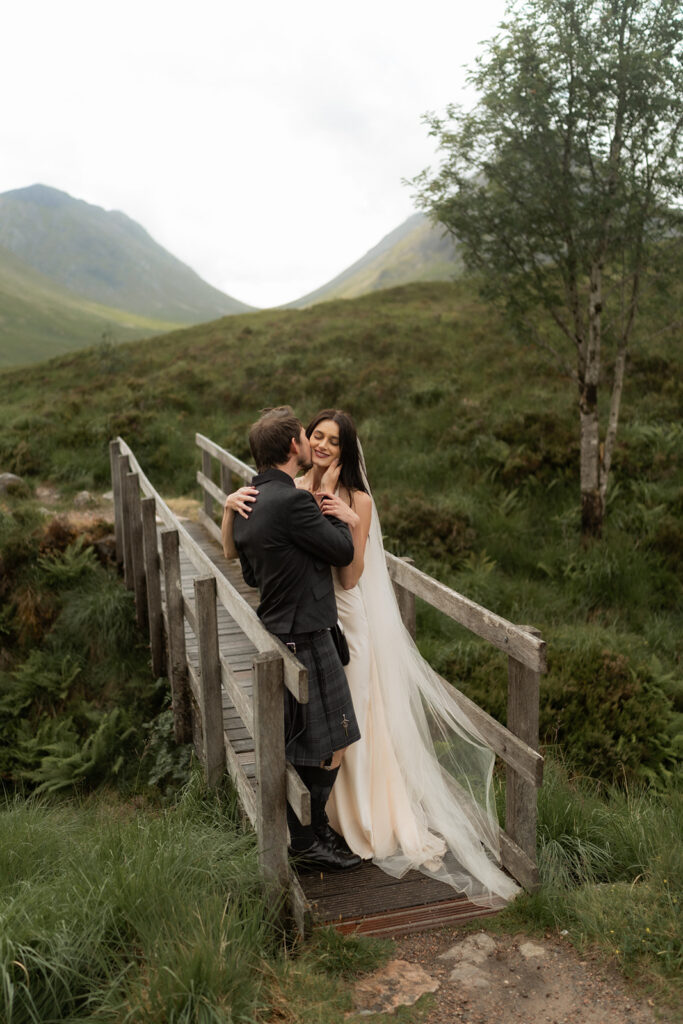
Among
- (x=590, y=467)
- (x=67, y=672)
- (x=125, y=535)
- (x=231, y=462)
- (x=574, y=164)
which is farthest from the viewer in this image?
(x=590, y=467)

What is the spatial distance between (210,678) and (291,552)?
5.58 feet

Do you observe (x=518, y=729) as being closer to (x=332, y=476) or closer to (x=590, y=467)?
(x=332, y=476)

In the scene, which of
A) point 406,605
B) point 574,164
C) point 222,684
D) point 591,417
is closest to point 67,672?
point 222,684

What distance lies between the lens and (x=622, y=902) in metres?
3.65

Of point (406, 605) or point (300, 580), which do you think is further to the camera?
point (406, 605)

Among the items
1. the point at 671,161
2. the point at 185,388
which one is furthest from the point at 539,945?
the point at 185,388

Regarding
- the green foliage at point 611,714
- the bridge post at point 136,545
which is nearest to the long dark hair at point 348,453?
the green foliage at point 611,714

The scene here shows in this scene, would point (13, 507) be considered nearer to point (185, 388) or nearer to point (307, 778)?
point (185, 388)

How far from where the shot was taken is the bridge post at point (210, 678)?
4934 mm

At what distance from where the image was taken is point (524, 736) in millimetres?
4020

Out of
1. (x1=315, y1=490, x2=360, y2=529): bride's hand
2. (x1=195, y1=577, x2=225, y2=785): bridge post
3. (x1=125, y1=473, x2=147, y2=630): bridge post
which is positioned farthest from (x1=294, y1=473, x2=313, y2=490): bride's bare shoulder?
(x1=125, y1=473, x2=147, y2=630): bridge post

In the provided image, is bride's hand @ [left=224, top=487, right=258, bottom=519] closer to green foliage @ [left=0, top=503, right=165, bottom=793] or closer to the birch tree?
green foliage @ [left=0, top=503, right=165, bottom=793]

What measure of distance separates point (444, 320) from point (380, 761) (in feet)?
62.5

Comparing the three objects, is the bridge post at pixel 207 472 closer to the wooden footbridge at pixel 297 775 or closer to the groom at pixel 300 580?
the wooden footbridge at pixel 297 775
